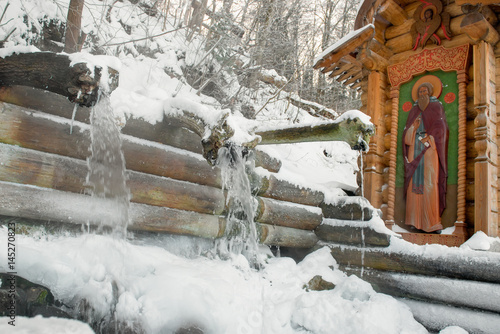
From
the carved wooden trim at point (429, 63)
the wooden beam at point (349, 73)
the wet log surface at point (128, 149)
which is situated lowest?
the wet log surface at point (128, 149)

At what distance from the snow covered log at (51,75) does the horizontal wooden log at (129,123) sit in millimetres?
188

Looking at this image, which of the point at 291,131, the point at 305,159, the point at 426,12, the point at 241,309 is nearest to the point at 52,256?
the point at 241,309

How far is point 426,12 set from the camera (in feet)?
20.6

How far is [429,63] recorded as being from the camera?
6.18 m

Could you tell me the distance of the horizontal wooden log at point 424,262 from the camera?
3432mm

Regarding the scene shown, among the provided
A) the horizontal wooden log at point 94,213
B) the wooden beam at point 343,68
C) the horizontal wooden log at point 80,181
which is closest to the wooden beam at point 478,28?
the wooden beam at point 343,68

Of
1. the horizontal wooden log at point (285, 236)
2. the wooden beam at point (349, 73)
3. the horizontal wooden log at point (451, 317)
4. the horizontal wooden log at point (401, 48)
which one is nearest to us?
the horizontal wooden log at point (451, 317)

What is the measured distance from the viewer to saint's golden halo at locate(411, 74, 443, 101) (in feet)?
19.9

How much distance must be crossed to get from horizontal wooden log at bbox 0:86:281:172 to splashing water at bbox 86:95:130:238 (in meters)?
0.23

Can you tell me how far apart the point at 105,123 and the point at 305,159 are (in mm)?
8133

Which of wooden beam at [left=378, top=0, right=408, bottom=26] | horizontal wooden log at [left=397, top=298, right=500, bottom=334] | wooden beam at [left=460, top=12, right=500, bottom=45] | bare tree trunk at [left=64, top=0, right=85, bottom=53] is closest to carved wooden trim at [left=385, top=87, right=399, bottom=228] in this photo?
wooden beam at [left=378, top=0, right=408, bottom=26]

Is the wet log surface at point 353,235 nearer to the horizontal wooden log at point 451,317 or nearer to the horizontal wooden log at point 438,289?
the horizontal wooden log at point 438,289

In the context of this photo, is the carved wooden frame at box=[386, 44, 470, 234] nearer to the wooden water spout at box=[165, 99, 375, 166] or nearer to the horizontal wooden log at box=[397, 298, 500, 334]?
the horizontal wooden log at box=[397, 298, 500, 334]

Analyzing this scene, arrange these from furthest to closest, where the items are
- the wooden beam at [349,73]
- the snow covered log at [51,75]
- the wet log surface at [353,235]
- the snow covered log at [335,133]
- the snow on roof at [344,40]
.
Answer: the wooden beam at [349,73]
the snow on roof at [344,40]
the wet log surface at [353,235]
the snow covered log at [335,133]
the snow covered log at [51,75]
